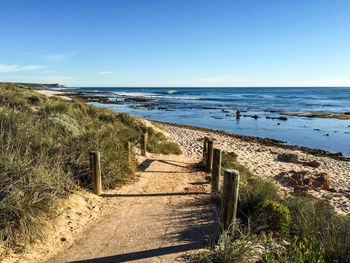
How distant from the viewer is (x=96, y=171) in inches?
312

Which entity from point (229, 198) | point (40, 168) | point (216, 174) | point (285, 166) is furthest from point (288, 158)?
point (40, 168)

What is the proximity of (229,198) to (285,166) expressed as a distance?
10.7m

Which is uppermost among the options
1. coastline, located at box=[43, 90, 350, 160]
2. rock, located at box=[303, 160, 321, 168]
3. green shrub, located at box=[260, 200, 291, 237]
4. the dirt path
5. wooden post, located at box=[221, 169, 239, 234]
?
wooden post, located at box=[221, 169, 239, 234]

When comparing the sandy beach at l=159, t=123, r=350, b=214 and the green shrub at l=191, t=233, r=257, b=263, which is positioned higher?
the green shrub at l=191, t=233, r=257, b=263

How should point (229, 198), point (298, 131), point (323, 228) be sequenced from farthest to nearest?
point (298, 131)
point (229, 198)
point (323, 228)

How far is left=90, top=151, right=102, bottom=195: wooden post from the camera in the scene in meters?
7.85

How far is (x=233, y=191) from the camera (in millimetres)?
5703

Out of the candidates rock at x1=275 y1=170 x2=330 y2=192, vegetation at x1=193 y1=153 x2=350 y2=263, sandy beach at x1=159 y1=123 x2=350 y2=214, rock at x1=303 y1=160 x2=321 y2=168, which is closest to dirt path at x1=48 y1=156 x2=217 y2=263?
vegetation at x1=193 y1=153 x2=350 y2=263

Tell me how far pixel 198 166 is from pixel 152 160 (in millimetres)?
1893

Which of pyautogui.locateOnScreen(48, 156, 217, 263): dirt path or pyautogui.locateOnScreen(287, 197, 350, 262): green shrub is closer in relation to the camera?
pyautogui.locateOnScreen(287, 197, 350, 262): green shrub

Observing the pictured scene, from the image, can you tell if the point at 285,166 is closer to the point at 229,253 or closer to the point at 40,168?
the point at 229,253

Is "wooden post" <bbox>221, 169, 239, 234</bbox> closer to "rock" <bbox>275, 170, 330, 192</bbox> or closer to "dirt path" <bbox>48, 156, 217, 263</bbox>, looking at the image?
"dirt path" <bbox>48, 156, 217, 263</bbox>

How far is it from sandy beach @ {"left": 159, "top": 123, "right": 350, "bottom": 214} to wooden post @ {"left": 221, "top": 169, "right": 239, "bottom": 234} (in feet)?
15.7

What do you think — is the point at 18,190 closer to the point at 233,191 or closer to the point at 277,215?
the point at 233,191
